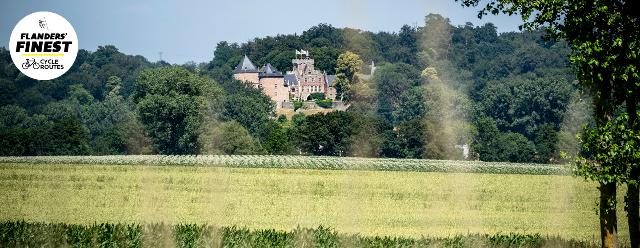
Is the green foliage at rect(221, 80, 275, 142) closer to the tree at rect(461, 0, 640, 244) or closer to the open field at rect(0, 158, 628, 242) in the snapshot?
the open field at rect(0, 158, 628, 242)

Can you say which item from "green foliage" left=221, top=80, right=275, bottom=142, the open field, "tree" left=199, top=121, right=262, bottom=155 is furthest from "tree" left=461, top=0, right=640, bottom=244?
"green foliage" left=221, top=80, right=275, bottom=142

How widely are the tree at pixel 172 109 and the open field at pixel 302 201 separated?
54.6 meters

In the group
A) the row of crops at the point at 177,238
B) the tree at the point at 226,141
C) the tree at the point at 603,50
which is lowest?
the tree at the point at 226,141

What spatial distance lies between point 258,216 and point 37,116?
123993 millimetres

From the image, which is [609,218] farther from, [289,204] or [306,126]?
[306,126]

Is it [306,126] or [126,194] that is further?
[306,126]

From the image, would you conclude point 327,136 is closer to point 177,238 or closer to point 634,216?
point 634,216

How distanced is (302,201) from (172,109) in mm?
80788

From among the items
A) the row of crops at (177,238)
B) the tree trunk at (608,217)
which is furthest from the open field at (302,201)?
the row of crops at (177,238)

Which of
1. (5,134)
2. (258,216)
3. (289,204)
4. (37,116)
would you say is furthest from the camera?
(37,116)

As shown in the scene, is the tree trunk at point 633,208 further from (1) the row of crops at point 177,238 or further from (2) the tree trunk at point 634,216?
(1) the row of crops at point 177,238

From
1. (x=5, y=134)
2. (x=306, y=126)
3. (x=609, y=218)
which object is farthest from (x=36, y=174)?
(x=306, y=126)

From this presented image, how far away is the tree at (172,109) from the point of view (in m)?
120

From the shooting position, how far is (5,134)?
119 m
